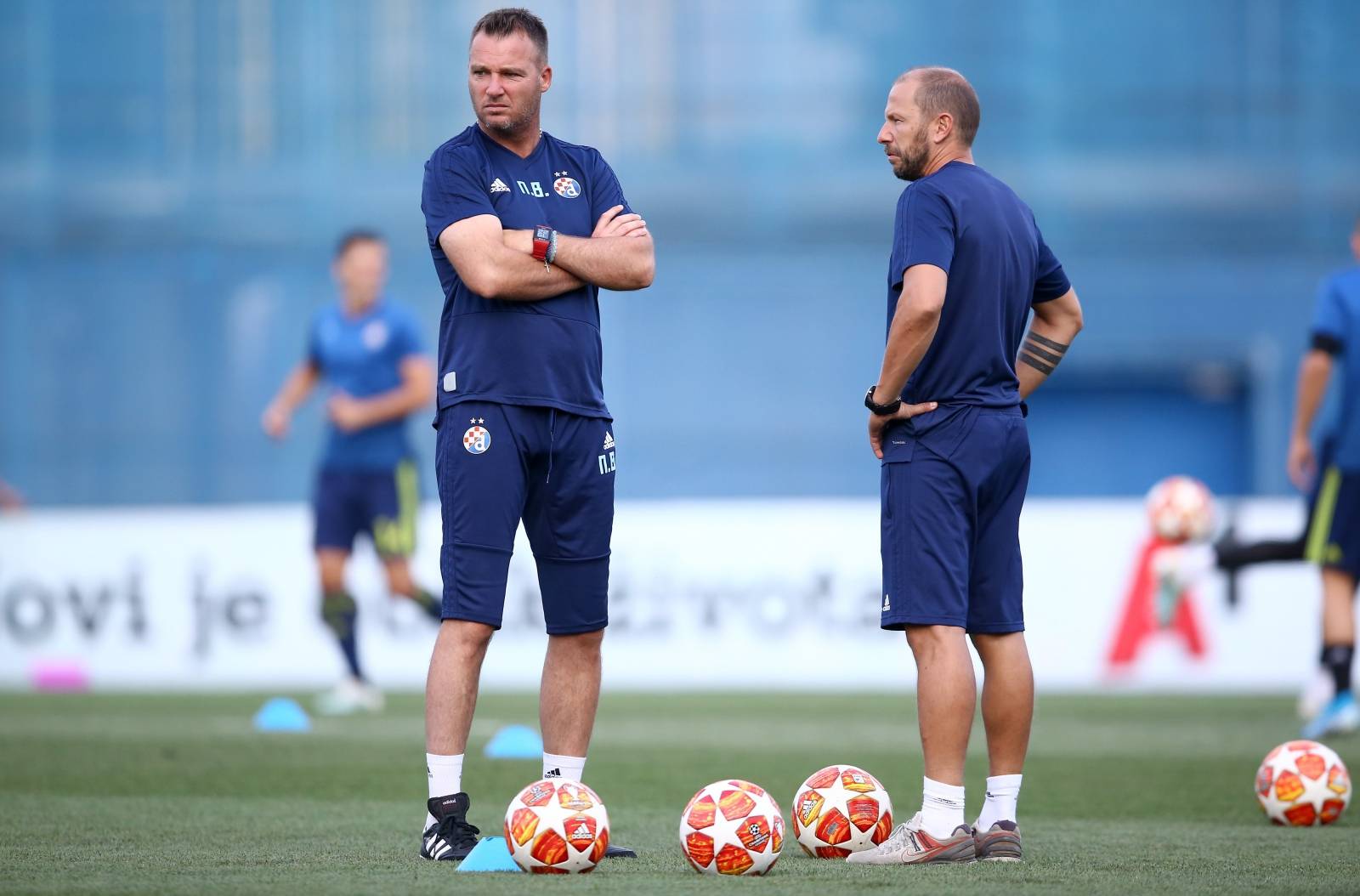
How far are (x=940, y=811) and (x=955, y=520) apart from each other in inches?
29.5

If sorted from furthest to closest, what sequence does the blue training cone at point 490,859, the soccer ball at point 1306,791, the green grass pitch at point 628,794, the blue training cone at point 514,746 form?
the blue training cone at point 514,746 < the soccer ball at point 1306,791 < the blue training cone at point 490,859 < the green grass pitch at point 628,794

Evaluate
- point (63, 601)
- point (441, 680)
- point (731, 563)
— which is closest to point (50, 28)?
point (63, 601)

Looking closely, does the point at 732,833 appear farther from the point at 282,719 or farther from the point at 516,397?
the point at 282,719

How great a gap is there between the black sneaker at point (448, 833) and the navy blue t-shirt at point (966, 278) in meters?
1.57

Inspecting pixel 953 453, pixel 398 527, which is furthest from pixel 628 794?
pixel 398 527

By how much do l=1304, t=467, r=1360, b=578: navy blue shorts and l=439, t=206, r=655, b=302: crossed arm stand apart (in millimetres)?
5267

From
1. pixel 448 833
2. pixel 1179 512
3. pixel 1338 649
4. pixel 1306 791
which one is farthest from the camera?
pixel 1179 512

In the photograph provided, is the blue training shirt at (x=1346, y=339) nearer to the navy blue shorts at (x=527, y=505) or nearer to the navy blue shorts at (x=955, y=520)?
the navy blue shorts at (x=955, y=520)

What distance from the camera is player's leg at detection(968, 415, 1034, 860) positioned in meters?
5.22

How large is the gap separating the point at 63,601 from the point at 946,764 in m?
10.2

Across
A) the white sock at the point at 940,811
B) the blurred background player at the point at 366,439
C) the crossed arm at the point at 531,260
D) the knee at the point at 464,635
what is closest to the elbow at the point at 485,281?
the crossed arm at the point at 531,260

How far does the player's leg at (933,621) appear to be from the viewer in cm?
500

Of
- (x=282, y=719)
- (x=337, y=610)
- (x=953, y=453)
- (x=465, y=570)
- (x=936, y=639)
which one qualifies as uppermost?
(x=953, y=453)

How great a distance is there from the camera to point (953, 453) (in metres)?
5.15
